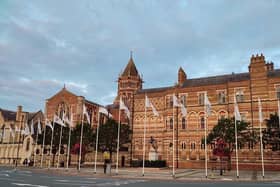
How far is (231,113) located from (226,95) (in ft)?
12.9

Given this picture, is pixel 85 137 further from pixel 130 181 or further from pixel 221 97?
pixel 130 181

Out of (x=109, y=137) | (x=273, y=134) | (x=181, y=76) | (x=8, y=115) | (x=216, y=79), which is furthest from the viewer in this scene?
(x=8, y=115)

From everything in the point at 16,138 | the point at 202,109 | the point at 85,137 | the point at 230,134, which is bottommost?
the point at 16,138

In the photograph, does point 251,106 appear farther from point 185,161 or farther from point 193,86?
point 185,161

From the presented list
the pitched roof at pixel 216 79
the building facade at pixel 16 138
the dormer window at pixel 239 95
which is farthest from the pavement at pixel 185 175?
the building facade at pixel 16 138

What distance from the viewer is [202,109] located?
54469 millimetres

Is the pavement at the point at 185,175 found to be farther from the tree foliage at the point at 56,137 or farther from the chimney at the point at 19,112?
the chimney at the point at 19,112

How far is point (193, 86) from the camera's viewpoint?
5703 centimetres

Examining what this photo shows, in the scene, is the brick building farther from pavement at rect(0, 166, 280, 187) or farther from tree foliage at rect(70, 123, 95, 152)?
pavement at rect(0, 166, 280, 187)

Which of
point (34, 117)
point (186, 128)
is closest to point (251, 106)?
point (186, 128)

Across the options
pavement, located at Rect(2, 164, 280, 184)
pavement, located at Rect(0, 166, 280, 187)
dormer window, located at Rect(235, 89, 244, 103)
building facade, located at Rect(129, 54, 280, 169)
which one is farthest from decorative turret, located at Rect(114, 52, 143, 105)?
pavement, located at Rect(0, 166, 280, 187)

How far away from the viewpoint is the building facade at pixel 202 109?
157 feet

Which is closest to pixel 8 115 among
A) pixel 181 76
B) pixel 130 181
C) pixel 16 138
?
pixel 16 138

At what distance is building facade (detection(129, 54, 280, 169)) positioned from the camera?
4791 centimetres
